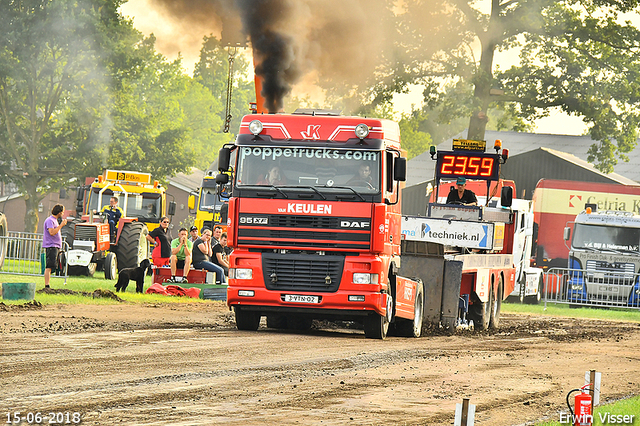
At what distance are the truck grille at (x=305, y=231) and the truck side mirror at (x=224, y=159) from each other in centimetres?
74

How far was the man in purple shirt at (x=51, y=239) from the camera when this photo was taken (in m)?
21.7

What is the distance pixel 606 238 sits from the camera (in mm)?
32531

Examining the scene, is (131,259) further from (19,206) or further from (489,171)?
(19,206)

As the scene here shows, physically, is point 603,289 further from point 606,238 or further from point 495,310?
point 495,310

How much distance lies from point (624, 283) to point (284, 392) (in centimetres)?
2179

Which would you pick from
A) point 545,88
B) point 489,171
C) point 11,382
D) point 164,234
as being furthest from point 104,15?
point 11,382

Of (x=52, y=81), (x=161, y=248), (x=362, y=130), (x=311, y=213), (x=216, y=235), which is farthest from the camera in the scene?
(x=52, y=81)

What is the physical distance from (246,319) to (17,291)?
16.5ft

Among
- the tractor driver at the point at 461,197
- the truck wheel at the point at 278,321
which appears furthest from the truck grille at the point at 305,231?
the tractor driver at the point at 461,197

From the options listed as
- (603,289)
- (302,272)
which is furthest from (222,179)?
(603,289)

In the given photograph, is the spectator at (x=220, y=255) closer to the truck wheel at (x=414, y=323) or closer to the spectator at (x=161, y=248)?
the spectator at (x=161, y=248)

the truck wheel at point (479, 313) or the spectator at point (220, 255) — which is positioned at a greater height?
the spectator at point (220, 255)
